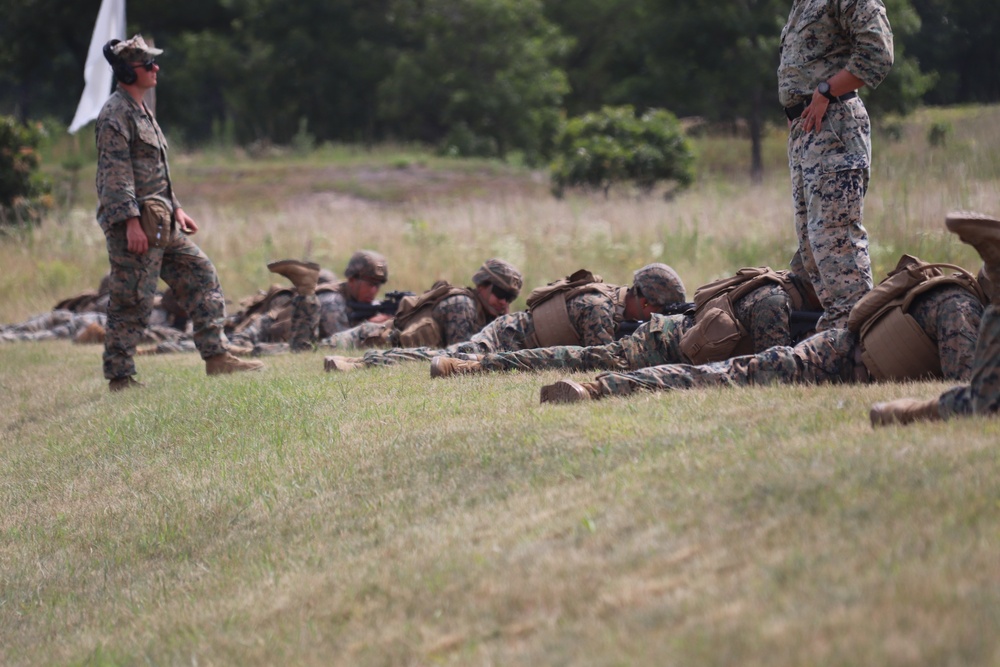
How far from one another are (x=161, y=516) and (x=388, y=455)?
117 cm

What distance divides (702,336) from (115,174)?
4.43 metres

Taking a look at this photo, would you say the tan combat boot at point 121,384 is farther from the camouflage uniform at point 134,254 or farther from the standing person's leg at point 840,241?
the standing person's leg at point 840,241

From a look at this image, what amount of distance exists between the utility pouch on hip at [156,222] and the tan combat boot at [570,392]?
369 cm

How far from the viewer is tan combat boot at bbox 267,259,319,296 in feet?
34.5

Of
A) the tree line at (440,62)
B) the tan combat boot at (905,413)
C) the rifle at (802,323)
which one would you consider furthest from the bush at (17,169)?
the tan combat boot at (905,413)

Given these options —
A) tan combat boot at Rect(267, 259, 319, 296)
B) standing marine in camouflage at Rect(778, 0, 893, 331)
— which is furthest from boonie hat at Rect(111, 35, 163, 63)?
standing marine in camouflage at Rect(778, 0, 893, 331)

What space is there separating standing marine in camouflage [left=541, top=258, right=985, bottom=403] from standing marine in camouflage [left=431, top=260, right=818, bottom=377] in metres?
0.58

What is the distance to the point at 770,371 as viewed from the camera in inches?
252

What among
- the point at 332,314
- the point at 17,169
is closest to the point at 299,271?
the point at 332,314

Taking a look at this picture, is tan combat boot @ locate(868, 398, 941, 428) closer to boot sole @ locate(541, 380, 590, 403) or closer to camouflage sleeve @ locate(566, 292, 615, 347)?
boot sole @ locate(541, 380, 590, 403)

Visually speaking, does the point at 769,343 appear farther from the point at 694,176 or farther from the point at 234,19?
the point at 234,19

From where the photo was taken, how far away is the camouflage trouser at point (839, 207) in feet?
22.4

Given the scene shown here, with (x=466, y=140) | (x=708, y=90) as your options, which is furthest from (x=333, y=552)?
(x=466, y=140)

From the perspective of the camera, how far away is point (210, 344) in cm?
939
